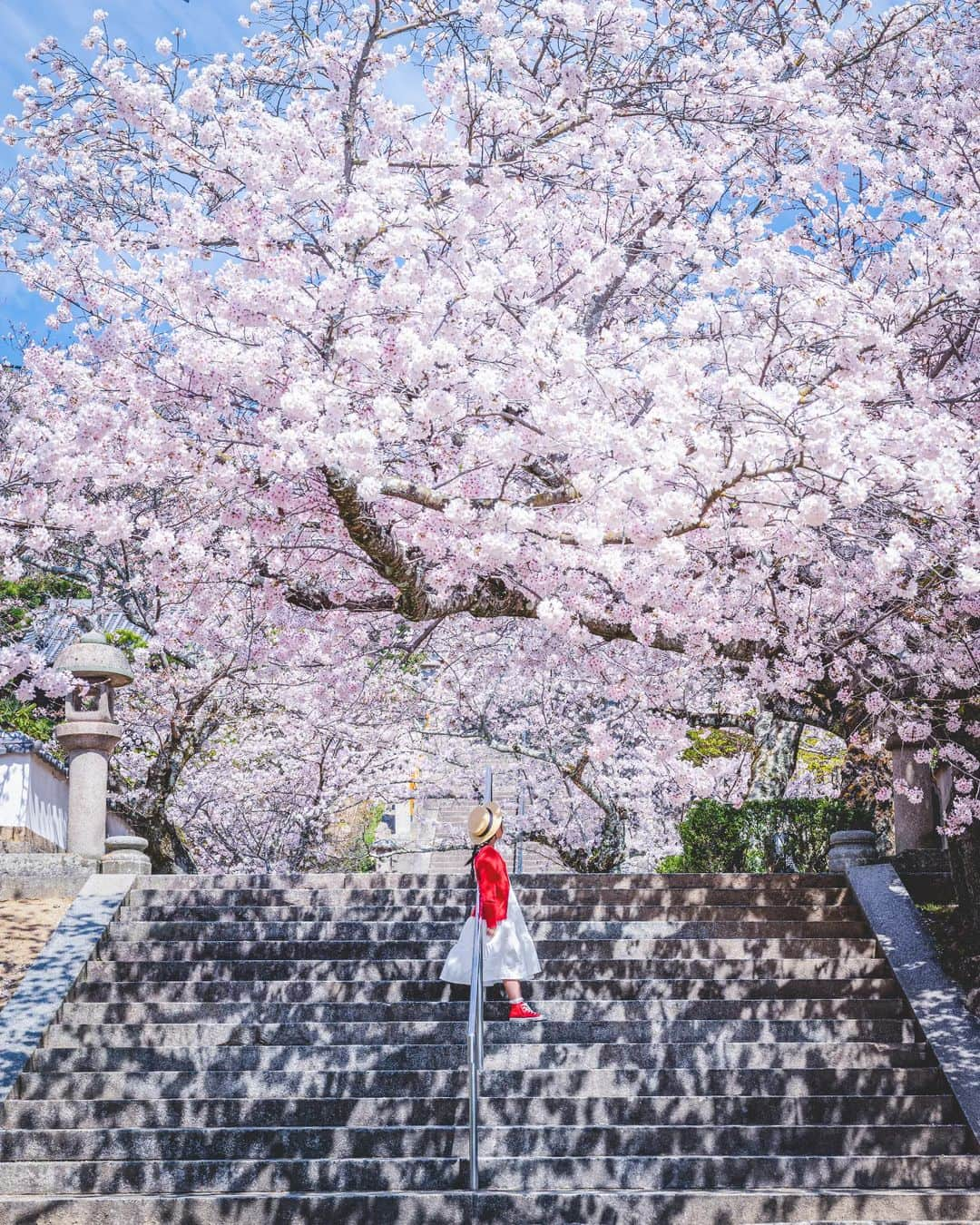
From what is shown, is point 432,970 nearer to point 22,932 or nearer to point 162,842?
point 22,932

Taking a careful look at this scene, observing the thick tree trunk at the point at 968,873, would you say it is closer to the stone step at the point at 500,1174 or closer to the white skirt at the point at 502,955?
the stone step at the point at 500,1174

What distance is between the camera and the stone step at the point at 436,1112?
716 cm

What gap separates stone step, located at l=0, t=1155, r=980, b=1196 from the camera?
6551mm

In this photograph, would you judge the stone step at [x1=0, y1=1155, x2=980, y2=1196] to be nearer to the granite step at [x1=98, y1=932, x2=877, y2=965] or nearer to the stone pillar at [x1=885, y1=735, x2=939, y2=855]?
the granite step at [x1=98, y1=932, x2=877, y2=965]

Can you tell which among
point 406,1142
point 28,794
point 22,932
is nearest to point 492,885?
point 406,1142

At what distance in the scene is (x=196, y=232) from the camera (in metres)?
7.09

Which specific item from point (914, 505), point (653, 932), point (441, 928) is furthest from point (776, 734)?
point (914, 505)

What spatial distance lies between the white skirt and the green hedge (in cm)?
483

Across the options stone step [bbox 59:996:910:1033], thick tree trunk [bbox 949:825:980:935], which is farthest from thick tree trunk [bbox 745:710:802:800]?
stone step [bbox 59:996:910:1033]

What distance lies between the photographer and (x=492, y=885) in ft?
27.2

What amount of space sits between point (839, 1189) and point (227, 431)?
5.56 m

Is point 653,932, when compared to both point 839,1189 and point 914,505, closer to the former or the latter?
point 839,1189

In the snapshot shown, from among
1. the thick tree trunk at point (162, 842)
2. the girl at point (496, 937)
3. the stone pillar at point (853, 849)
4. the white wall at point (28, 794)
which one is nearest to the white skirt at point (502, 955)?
the girl at point (496, 937)

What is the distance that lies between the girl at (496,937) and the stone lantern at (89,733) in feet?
15.0
